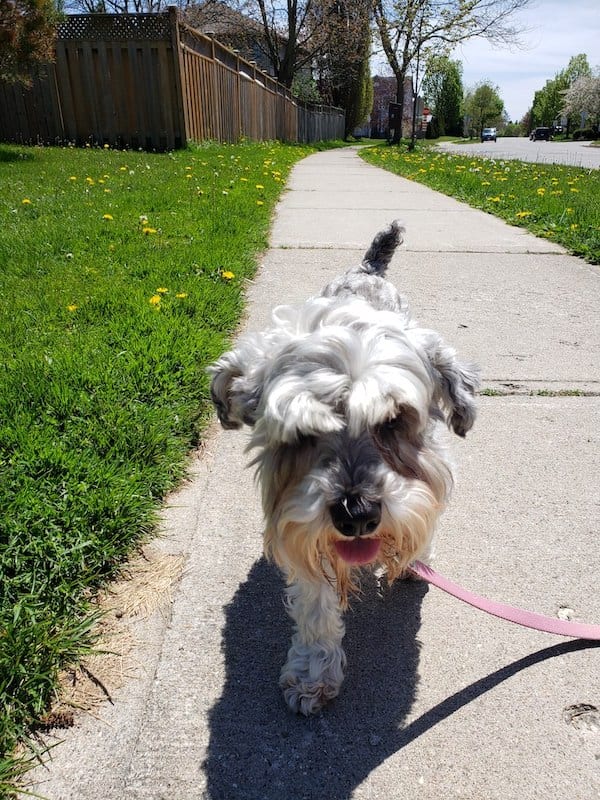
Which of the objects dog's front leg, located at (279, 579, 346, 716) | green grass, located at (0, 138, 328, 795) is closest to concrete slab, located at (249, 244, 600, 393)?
green grass, located at (0, 138, 328, 795)

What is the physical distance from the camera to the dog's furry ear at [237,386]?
244cm

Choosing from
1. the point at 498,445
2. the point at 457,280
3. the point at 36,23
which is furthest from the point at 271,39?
the point at 498,445

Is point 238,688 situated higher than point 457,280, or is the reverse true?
point 457,280

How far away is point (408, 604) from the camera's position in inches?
108

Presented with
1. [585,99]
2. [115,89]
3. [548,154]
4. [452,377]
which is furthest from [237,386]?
[585,99]

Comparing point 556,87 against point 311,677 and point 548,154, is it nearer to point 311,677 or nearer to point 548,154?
point 548,154

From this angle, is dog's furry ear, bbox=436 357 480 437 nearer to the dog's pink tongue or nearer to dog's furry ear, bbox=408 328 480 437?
dog's furry ear, bbox=408 328 480 437

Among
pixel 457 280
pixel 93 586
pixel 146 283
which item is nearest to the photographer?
pixel 93 586

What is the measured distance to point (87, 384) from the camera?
4016mm

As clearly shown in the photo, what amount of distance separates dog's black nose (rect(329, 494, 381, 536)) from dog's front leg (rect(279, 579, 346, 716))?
42cm

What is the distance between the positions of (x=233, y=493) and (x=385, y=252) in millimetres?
2158

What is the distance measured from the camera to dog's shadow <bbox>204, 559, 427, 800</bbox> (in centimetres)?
200

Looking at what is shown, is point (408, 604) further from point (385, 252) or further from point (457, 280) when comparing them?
point (457, 280)

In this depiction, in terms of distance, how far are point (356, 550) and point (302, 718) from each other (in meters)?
0.67
